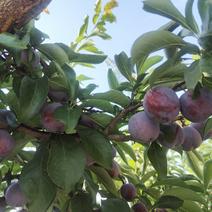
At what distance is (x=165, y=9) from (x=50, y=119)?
35 centimetres

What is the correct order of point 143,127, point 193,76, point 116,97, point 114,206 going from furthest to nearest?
point 114,206, point 116,97, point 143,127, point 193,76

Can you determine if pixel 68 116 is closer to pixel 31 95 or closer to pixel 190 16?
pixel 31 95

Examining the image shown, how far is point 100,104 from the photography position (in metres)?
0.99

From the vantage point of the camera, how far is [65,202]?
1.12 meters

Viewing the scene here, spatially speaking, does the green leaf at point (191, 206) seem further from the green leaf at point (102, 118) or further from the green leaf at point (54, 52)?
the green leaf at point (54, 52)

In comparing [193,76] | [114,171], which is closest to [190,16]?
[193,76]

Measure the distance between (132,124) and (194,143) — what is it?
0.66ft

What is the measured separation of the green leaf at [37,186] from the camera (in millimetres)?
916

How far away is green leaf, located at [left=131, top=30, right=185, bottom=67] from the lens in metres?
0.84

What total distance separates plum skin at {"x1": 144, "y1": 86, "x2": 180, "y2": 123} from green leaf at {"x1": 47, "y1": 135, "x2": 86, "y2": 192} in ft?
0.64

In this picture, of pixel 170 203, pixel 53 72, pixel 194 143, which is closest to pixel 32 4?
pixel 53 72

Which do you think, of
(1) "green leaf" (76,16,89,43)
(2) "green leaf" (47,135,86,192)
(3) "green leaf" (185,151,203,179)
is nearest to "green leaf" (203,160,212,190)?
(3) "green leaf" (185,151,203,179)

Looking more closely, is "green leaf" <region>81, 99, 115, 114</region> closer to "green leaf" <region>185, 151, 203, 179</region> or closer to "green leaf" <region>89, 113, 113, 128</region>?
"green leaf" <region>89, 113, 113, 128</region>

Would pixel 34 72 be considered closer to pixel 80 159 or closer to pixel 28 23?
pixel 28 23
